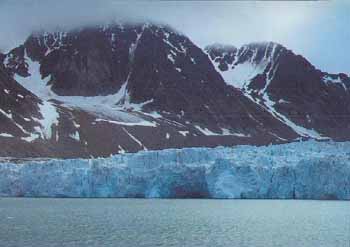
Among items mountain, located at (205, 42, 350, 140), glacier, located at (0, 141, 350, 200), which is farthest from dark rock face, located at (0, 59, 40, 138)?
mountain, located at (205, 42, 350, 140)

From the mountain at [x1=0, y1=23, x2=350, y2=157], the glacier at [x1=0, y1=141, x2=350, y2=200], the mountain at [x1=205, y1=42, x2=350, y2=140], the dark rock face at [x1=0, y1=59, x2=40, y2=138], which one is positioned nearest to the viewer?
the glacier at [x1=0, y1=141, x2=350, y2=200]

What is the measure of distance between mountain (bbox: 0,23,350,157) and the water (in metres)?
78.3

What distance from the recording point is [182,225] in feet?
124

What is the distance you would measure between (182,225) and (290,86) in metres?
141

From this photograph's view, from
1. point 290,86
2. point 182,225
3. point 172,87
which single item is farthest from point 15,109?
point 182,225

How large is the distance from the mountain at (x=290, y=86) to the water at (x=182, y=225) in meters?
111

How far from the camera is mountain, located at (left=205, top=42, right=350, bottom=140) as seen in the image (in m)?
166

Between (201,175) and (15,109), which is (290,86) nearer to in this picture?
(15,109)

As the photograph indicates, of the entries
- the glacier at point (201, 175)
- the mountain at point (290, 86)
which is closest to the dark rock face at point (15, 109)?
the glacier at point (201, 175)

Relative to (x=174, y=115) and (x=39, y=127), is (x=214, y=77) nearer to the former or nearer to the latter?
(x=174, y=115)

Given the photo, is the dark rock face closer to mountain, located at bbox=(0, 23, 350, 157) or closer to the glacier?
mountain, located at bbox=(0, 23, 350, 157)

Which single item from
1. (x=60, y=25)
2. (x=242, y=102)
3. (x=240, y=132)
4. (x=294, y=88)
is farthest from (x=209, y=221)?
(x=60, y=25)

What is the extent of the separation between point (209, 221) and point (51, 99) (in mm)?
117443

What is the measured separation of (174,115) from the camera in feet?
504
